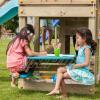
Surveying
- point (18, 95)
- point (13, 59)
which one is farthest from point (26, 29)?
point (18, 95)

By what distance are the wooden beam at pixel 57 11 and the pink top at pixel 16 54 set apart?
0.77m

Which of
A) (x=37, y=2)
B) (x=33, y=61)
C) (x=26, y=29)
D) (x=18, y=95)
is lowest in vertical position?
(x=18, y=95)

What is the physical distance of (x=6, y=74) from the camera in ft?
37.5

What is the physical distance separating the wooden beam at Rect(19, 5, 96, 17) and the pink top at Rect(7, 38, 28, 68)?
0.77m

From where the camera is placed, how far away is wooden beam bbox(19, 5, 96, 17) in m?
8.58

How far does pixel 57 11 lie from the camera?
8.72 metres

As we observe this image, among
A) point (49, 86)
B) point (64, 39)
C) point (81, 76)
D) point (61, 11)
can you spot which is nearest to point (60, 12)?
point (61, 11)

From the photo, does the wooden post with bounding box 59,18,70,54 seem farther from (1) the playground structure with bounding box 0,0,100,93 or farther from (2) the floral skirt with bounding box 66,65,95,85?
(2) the floral skirt with bounding box 66,65,95,85

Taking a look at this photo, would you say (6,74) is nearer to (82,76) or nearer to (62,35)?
(62,35)

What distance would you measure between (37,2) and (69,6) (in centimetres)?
68

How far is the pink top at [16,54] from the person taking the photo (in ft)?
26.9

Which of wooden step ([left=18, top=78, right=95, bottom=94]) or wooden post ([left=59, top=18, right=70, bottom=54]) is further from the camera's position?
wooden post ([left=59, top=18, right=70, bottom=54])

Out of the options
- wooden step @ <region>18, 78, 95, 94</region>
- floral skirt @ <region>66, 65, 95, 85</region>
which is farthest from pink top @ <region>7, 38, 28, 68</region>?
floral skirt @ <region>66, 65, 95, 85</region>

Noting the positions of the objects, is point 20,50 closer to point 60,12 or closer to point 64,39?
point 60,12
